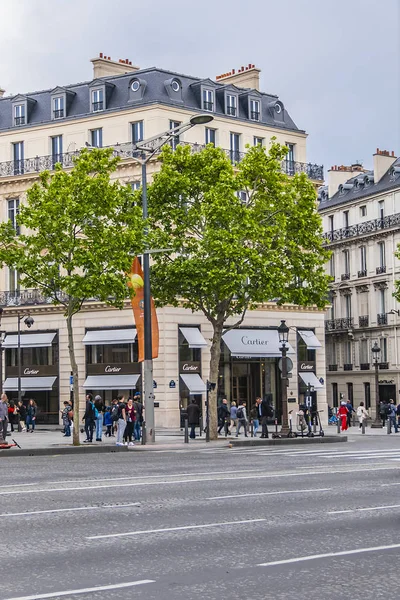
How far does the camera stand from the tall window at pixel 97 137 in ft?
176

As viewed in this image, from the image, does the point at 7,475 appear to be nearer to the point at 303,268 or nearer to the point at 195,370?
the point at 303,268

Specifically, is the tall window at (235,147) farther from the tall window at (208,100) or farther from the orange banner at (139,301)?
the orange banner at (139,301)

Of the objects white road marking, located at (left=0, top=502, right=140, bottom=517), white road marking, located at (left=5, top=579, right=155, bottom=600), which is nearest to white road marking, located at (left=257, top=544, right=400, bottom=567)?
white road marking, located at (left=5, top=579, right=155, bottom=600)

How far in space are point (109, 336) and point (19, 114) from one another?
570 inches

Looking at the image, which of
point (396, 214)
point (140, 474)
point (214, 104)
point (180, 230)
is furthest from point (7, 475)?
point (396, 214)

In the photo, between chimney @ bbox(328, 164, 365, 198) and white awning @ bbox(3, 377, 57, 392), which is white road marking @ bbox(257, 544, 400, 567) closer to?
white awning @ bbox(3, 377, 57, 392)

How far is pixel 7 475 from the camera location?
21.2 m

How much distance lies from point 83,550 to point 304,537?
2610 millimetres

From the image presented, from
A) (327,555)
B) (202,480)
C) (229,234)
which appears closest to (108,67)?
(229,234)

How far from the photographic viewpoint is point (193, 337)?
5128cm

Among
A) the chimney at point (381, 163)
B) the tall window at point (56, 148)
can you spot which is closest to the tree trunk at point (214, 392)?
the tall window at point (56, 148)

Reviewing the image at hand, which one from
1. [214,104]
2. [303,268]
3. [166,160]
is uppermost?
[214,104]

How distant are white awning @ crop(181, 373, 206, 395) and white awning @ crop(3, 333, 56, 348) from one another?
26.7ft

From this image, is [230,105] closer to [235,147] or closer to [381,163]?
[235,147]
